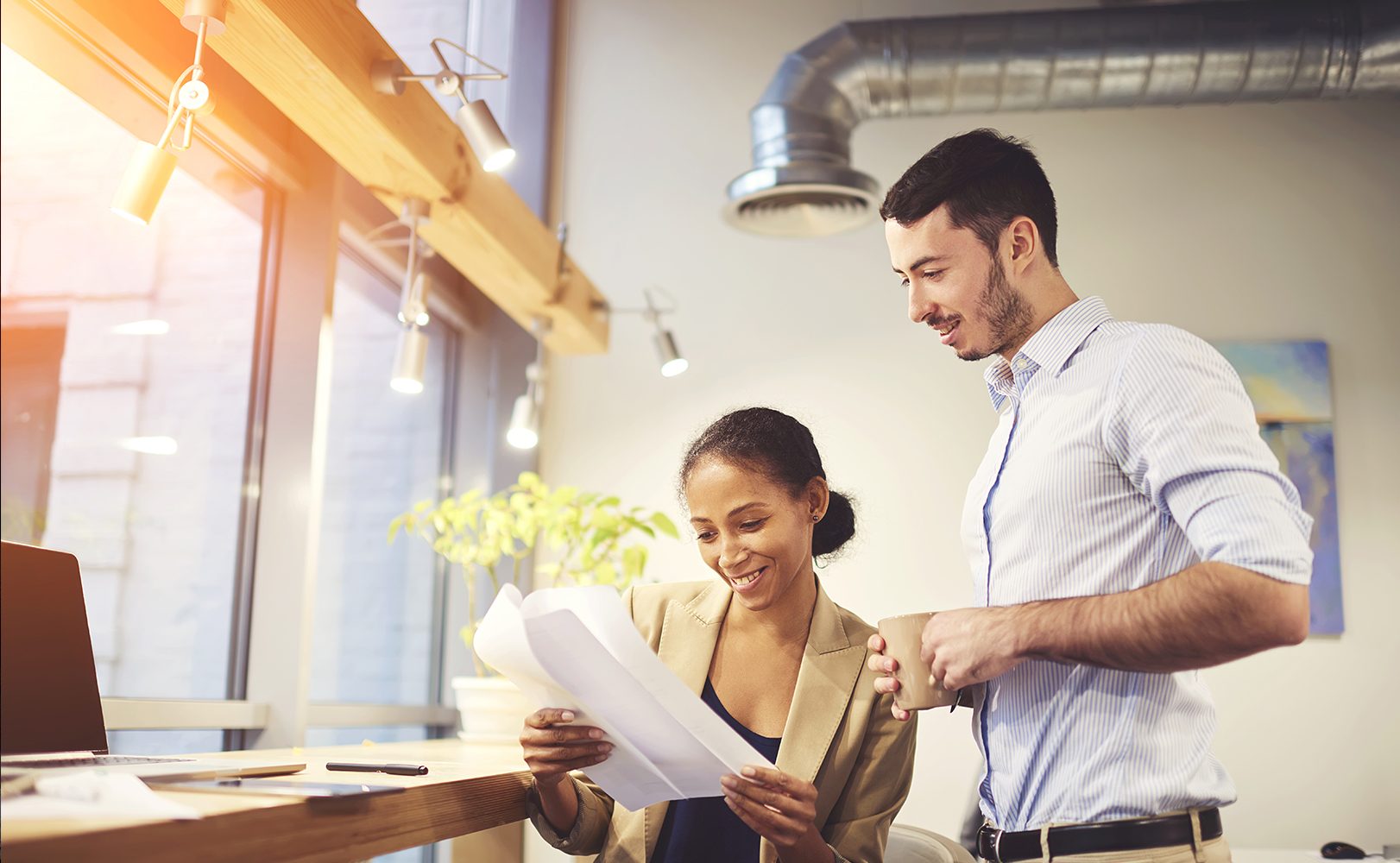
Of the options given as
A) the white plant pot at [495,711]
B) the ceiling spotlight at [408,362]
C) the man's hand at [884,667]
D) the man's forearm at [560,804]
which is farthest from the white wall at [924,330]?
the man's hand at [884,667]

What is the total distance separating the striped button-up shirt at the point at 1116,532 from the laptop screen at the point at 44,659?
105 centimetres

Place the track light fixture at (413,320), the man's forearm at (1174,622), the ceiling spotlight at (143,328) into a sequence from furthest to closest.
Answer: the track light fixture at (413,320) < the ceiling spotlight at (143,328) < the man's forearm at (1174,622)

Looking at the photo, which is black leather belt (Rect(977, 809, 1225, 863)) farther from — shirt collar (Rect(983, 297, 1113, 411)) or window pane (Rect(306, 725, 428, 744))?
window pane (Rect(306, 725, 428, 744))

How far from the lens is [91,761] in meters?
1.21

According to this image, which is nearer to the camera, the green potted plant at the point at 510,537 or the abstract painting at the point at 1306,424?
the green potted plant at the point at 510,537

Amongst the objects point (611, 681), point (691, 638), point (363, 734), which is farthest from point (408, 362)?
point (611, 681)

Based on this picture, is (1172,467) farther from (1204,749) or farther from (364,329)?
(364,329)

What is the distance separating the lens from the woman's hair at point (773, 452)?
1.75m

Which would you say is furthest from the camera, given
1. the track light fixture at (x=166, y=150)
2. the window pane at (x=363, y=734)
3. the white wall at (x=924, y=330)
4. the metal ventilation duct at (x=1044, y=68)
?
the white wall at (x=924, y=330)

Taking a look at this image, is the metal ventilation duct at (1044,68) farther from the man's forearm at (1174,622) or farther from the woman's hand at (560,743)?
the man's forearm at (1174,622)

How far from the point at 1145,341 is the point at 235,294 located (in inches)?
87.3

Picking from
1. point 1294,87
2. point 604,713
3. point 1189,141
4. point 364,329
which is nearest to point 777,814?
point 604,713

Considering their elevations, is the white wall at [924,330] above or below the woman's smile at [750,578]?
above

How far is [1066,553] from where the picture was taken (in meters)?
1.19
